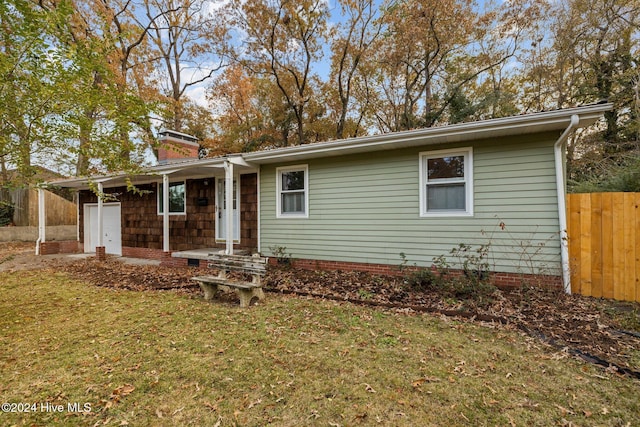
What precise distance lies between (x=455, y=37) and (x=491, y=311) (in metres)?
14.7

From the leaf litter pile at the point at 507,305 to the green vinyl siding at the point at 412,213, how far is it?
642mm

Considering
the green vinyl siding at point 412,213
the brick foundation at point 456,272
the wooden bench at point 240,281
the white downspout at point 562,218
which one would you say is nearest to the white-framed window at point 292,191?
the green vinyl siding at point 412,213

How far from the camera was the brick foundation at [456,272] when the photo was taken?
5.12 m

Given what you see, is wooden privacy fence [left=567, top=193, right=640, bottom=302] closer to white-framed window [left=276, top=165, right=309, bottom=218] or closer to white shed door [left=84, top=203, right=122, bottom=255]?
white-framed window [left=276, top=165, right=309, bottom=218]

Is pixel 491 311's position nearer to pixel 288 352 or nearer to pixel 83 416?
pixel 288 352

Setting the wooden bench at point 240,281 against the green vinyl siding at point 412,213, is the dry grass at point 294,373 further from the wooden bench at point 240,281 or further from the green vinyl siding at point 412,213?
the green vinyl siding at point 412,213

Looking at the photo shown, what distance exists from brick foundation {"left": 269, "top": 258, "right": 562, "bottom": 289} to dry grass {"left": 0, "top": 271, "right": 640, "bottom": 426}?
190cm

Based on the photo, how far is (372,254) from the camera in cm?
670

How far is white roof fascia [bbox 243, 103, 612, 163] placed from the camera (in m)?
4.64

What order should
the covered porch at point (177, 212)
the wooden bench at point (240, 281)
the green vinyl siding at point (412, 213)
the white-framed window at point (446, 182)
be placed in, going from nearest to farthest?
1. the wooden bench at point (240, 281)
2. the green vinyl siding at point (412, 213)
3. the white-framed window at point (446, 182)
4. the covered porch at point (177, 212)

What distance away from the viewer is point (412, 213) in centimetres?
627

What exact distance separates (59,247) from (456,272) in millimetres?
14850

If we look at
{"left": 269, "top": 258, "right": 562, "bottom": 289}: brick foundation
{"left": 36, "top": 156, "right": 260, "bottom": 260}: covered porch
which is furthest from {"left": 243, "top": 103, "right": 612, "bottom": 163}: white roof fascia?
{"left": 269, "top": 258, "right": 562, "bottom": 289}: brick foundation

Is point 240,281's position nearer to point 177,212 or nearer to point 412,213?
point 412,213
